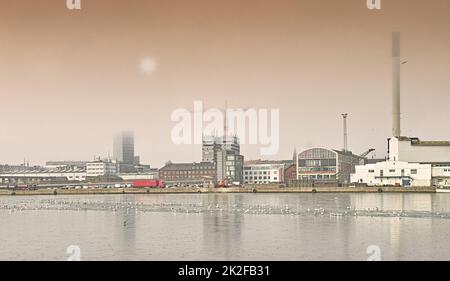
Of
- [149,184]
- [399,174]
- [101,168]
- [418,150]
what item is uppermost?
[418,150]

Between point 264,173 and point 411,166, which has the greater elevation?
point 411,166

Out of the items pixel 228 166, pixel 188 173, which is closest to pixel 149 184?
pixel 188 173

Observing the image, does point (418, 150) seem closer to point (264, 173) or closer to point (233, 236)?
point (264, 173)

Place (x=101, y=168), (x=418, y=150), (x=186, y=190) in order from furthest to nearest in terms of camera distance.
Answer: (x=101, y=168) < (x=186, y=190) < (x=418, y=150)

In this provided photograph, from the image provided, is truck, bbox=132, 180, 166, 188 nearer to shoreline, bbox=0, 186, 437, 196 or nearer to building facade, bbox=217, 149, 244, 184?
Result: shoreline, bbox=0, 186, 437, 196

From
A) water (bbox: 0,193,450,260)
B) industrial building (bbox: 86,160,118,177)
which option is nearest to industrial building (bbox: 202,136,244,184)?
industrial building (bbox: 86,160,118,177)

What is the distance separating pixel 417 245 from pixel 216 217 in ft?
19.0

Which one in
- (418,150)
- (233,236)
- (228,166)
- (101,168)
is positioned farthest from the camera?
(101,168)

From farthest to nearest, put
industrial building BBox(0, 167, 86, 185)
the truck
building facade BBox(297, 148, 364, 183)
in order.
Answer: industrial building BBox(0, 167, 86, 185), the truck, building facade BBox(297, 148, 364, 183)

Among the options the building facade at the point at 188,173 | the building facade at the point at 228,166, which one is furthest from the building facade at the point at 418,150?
the building facade at the point at 188,173

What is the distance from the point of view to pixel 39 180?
46.8 m
